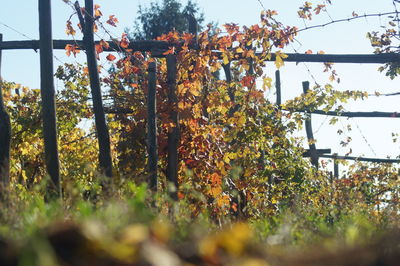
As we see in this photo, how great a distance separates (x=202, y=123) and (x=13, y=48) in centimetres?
336

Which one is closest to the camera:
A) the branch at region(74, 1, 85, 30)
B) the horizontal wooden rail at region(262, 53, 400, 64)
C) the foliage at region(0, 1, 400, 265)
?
the foliage at region(0, 1, 400, 265)

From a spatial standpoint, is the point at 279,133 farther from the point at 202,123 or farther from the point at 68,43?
the point at 68,43

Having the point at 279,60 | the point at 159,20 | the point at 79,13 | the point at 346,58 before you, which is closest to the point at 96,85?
the point at 79,13

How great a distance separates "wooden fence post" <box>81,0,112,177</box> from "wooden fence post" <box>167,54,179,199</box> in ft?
4.39

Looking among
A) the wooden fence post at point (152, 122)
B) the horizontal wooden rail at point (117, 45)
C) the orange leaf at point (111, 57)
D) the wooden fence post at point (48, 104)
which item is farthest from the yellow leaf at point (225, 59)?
the wooden fence post at point (48, 104)

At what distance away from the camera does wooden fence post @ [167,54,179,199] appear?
29.6 feet

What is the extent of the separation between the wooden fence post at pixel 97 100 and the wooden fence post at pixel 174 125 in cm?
134

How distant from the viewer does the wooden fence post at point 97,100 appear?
7863 mm

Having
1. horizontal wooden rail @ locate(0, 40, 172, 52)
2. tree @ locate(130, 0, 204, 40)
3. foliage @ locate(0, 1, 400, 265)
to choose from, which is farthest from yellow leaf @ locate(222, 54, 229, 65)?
tree @ locate(130, 0, 204, 40)

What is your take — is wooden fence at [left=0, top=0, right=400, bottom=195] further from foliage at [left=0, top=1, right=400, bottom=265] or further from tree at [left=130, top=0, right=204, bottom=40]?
tree at [left=130, top=0, right=204, bottom=40]

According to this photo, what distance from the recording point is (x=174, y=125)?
30.0 ft

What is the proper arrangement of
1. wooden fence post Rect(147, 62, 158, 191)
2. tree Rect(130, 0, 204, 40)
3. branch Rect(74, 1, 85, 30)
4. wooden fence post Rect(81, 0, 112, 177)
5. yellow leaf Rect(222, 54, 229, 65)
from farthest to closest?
tree Rect(130, 0, 204, 40) < yellow leaf Rect(222, 54, 229, 65) < wooden fence post Rect(147, 62, 158, 191) < branch Rect(74, 1, 85, 30) < wooden fence post Rect(81, 0, 112, 177)

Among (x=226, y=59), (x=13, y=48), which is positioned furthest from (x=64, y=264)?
(x=13, y=48)

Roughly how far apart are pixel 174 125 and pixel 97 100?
153 cm
